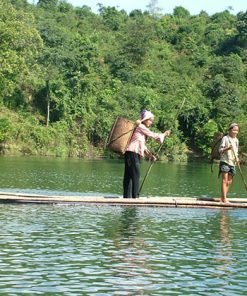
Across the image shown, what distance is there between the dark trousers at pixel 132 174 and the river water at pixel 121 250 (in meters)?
1.14

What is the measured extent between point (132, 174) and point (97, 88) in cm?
4285

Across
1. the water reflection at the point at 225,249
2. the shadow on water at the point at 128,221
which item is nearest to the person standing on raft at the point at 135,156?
the shadow on water at the point at 128,221

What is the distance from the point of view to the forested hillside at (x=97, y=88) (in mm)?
47344

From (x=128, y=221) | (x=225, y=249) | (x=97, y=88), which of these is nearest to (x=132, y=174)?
(x=128, y=221)

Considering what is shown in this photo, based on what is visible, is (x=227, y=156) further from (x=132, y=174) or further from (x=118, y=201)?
(x=118, y=201)

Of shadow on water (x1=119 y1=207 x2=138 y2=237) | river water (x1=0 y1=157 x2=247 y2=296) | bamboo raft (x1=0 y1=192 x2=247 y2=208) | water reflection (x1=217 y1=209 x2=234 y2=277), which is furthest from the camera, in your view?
bamboo raft (x1=0 y1=192 x2=247 y2=208)

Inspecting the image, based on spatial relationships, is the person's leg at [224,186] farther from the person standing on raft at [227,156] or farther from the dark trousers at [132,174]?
the dark trousers at [132,174]

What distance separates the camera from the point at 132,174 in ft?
46.0

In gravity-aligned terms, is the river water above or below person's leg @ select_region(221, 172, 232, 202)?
below

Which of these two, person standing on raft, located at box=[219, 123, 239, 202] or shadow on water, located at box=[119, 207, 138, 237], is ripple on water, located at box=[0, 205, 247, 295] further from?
person standing on raft, located at box=[219, 123, 239, 202]

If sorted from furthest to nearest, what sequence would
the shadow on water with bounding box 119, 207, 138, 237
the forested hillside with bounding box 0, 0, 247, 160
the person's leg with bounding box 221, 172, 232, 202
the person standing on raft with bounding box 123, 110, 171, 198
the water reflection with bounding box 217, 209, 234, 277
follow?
1. the forested hillside with bounding box 0, 0, 247, 160
2. the person standing on raft with bounding box 123, 110, 171, 198
3. the person's leg with bounding box 221, 172, 232, 202
4. the shadow on water with bounding box 119, 207, 138, 237
5. the water reflection with bounding box 217, 209, 234, 277

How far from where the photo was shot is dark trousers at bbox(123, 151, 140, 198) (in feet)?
46.0

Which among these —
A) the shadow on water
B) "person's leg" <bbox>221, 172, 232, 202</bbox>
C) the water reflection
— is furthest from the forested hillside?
the water reflection

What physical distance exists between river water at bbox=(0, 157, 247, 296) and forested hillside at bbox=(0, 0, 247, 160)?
103ft
